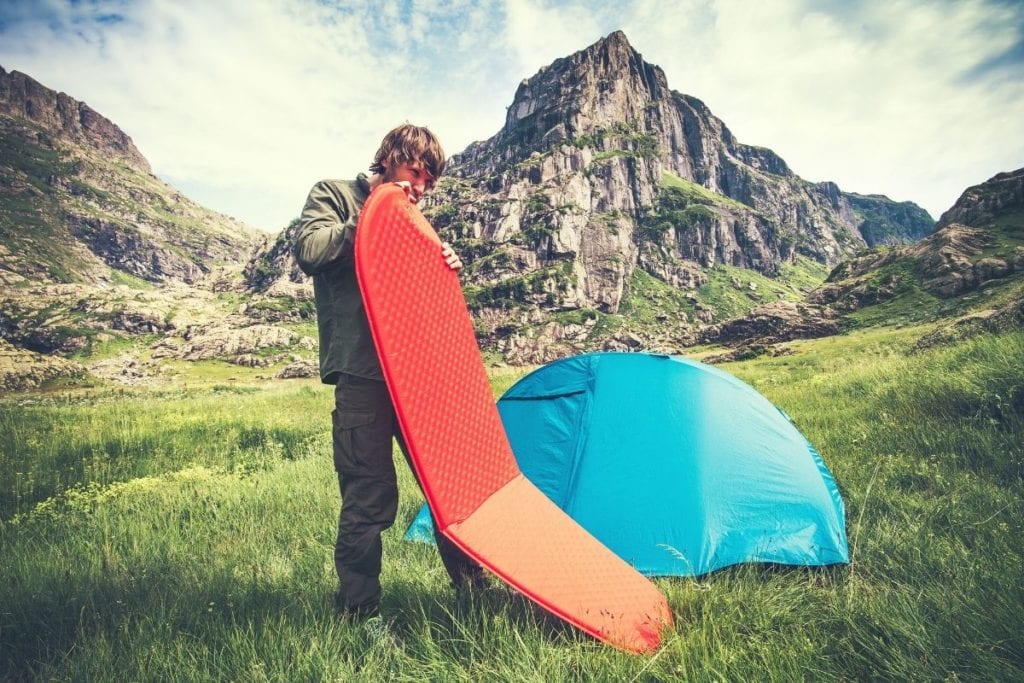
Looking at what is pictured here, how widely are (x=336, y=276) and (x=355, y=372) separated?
2.00 ft

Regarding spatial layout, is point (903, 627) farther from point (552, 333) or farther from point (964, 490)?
point (552, 333)

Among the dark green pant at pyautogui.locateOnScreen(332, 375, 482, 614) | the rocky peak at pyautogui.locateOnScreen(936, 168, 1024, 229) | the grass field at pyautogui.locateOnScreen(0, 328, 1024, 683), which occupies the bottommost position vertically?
the grass field at pyautogui.locateOnScreen(0, 328, 1024, 683)

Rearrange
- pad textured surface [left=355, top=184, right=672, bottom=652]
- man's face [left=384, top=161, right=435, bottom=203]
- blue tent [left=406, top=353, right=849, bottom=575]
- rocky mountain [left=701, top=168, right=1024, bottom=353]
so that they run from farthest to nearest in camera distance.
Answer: rocky mountain [left=701, top=168, right=1024, bottom=353] → blue tent [left=406, top=353, right=849, bottom=575] → man's face [left=384, top=161, right=435, bottom=203] → pad textured surface [left=355, top=184, right=672, bottom=652]

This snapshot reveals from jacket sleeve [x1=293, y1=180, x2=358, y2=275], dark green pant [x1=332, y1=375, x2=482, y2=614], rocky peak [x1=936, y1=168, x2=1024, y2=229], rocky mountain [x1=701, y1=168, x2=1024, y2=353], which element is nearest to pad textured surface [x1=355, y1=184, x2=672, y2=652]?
jacket sleeve [x1=293, y1=180, x2=358, y2=275]

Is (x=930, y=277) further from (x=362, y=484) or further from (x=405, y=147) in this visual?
(x=362, y=484)

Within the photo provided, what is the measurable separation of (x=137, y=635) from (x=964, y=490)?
624 centimetres

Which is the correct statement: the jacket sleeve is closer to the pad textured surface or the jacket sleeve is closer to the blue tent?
the pad textured surface

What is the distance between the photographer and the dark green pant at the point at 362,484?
2578mm

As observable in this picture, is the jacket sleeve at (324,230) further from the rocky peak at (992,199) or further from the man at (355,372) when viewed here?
the rocky peak at (992,199)

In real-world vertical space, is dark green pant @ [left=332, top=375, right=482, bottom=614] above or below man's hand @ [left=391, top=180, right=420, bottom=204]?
below

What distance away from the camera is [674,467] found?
4.11 meters

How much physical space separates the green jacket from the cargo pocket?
0.25 meters

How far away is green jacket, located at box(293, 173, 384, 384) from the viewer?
2467mm

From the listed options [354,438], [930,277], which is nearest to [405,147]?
[354,438]
